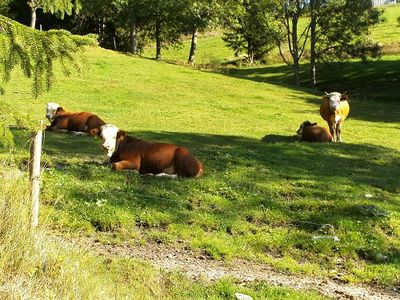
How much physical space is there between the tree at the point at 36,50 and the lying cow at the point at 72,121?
34.5 feet

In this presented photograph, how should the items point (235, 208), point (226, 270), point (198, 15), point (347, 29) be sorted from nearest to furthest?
1. point (226, 270)
2. point (235, 208)
3. point (347, 29)
4. point (198, 15)

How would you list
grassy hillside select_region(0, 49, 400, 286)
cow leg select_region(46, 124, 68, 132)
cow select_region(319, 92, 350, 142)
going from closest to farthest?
grassy hillside select_region(0, 49, 400, 286) → cow leg select_region(46, 124, 68, 132) → cow select_region(319, 92, 350, 142)

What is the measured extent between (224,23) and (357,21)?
12718 millimetres

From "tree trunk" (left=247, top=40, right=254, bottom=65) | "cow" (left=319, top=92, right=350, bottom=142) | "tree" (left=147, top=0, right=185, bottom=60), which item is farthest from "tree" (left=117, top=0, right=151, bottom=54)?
"cow" (left=319, top=92, right=350, bottom=142)

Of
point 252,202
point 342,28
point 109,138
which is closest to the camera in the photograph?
point 252,202

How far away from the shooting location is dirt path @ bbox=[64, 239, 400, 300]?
6914mm

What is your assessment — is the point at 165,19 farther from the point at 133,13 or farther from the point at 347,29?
the point at 347,29

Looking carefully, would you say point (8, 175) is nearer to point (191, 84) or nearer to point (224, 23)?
point (191, 84)

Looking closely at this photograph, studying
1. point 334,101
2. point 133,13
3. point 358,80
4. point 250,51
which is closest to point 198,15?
point 133,13

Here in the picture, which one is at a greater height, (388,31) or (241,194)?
(388,31)

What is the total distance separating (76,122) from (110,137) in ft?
18.1

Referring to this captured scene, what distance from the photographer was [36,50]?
483 centimetres

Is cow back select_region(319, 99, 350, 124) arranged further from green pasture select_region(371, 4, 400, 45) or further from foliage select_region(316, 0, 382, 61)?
green pasture select_region(371, 4, 400, 45)

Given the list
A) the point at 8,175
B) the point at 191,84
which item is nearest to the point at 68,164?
the point at 8,175
